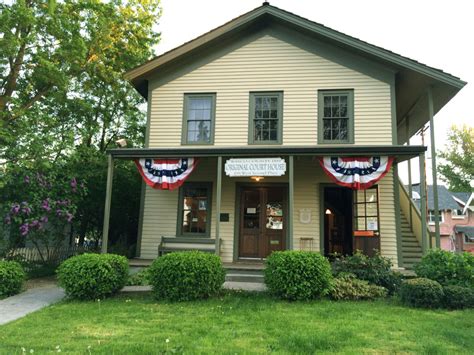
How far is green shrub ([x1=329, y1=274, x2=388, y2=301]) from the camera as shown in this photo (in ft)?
23.2

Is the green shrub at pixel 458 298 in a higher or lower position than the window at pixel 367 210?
lower

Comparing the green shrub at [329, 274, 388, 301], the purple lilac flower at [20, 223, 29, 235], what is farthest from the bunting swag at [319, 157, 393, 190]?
the purple lilac flower at [20, 223, 29, 235]

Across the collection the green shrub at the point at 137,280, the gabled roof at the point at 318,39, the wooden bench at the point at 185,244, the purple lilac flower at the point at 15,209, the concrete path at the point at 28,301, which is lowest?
the concrete path at the point at 28,301

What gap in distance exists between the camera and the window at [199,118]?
35.1 feet

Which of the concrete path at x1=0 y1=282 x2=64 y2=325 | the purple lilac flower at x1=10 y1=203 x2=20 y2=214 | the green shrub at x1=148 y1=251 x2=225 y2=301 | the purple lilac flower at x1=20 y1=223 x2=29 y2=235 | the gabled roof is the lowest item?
the concrete path at x1=0 y1=282 x2=64 y2=325

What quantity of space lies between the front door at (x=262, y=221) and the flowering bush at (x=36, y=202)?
4.97 metres

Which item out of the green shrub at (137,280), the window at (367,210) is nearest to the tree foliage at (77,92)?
the green shrub at (137,280)

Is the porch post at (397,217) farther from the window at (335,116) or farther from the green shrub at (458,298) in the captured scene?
the green shrub at (458,298)

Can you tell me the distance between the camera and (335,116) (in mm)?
10234

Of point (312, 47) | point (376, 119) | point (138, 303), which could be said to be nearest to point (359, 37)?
point (312, 47)

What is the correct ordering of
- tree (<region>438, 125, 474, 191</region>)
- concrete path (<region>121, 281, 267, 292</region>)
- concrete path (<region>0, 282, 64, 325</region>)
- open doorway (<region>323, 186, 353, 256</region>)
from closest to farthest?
concrete path (<region>0, 282, 64, 325</region>) → concrete path (<region>121, 281, 267, 292</region>) → open doorway (<region>323, 186, 353, 256</region>) → tree (<region>438, 125, 474, 191</region>)

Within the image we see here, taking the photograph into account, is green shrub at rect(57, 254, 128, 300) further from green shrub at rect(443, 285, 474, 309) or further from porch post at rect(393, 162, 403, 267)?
porch post at rect(393, 162, 403, 267)

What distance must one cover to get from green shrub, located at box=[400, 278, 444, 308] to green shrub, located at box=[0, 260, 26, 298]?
804 centimetres

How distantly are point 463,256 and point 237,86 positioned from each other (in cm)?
726
